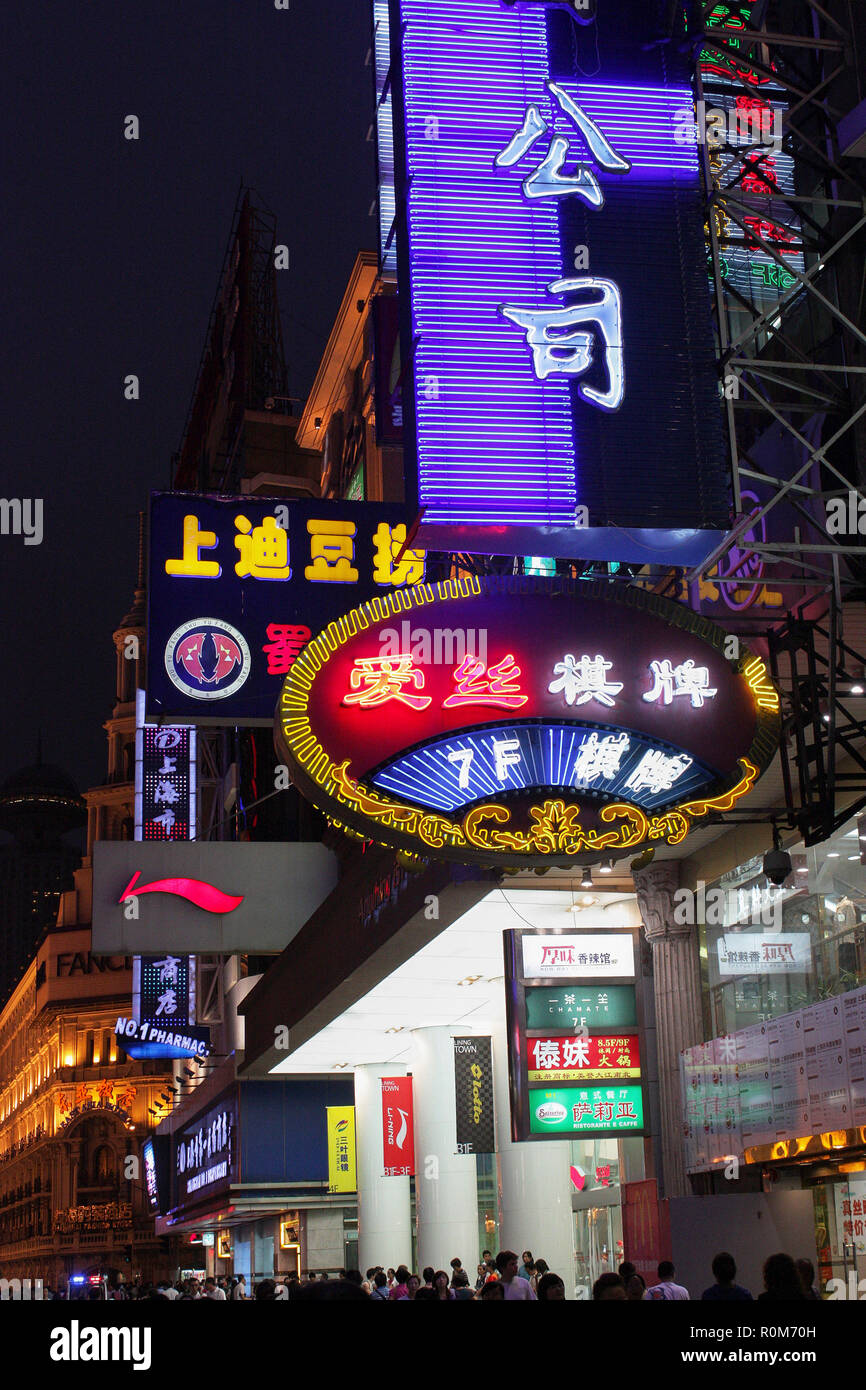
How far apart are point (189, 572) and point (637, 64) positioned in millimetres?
7293

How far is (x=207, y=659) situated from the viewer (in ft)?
53.6

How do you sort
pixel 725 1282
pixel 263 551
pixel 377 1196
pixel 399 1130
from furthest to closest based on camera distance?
pixel 377 1196 < pixel 399 1130 < pixel 263 551 < pixel 725 1282

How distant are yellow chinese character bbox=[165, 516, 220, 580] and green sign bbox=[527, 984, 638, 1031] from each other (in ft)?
19.0

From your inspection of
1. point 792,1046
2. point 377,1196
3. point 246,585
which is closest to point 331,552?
point 246,585

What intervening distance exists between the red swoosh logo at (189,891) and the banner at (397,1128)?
16.2 feet

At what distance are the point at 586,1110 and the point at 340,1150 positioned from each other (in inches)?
746

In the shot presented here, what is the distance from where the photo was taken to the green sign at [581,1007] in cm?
1491

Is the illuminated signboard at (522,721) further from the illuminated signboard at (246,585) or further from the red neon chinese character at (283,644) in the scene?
the red neon chinese character at (283,644)

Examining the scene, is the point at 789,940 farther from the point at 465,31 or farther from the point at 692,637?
the point at 465,31

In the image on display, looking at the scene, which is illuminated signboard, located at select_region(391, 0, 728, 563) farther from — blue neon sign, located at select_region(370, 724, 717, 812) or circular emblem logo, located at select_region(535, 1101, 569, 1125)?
circular emblem logo, located at select_region(535, 1101, 569, 1125)

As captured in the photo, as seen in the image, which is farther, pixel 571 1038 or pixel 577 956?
pixel 577 956

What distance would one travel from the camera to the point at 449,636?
460 inches

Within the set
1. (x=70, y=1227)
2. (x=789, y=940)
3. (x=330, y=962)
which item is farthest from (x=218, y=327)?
(x=70, y=1227)
